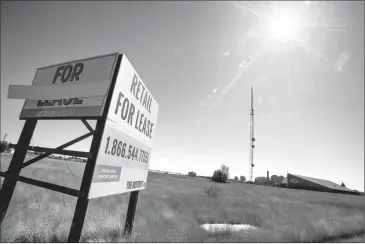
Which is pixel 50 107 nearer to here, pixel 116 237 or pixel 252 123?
pixel 116 237

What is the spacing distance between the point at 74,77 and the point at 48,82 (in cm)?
84

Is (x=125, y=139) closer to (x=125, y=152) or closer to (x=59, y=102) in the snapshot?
(x=125, y=152)

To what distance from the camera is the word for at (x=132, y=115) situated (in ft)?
13.6

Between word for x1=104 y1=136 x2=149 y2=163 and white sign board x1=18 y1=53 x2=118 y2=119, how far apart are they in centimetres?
77

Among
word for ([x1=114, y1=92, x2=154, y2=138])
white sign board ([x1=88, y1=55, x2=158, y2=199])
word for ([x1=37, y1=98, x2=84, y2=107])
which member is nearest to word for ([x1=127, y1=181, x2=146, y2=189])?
white sign board ([x1=88, y1=55, x2=158, y2=199])

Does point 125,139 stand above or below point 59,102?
below

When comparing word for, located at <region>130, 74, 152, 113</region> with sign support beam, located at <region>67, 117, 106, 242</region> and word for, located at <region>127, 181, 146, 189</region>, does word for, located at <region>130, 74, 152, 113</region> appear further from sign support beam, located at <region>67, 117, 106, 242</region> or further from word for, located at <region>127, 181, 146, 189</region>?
word for, located at <region>127, 181, 146, 189</region>

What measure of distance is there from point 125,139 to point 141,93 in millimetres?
1509

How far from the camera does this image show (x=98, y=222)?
21.0ft

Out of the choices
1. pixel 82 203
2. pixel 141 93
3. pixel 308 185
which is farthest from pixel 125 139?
pixel 308 185

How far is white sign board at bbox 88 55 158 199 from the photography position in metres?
3.71

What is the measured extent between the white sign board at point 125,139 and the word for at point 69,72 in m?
1.15

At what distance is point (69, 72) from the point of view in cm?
445

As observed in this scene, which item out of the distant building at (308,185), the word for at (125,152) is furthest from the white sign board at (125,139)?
the distant building at (308,185)
